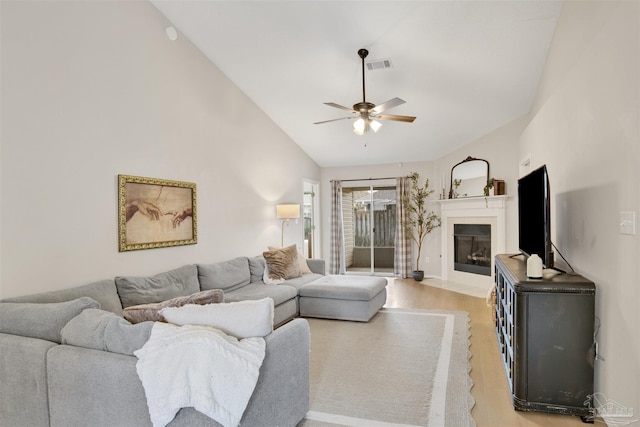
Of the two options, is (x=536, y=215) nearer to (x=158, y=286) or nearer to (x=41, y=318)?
(x=158, y=286)

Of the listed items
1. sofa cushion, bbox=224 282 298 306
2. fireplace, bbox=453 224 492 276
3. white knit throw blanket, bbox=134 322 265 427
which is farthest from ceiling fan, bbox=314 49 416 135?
fireplace, bbox=453 224 492 276

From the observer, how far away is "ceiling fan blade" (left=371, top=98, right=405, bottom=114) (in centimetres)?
354

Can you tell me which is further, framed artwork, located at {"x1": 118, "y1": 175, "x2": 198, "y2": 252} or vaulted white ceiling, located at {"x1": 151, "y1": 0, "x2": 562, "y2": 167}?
vaulted white ceiling, located at {"x1": 151, "y1": 0, "x2": 562, "y2": 167}

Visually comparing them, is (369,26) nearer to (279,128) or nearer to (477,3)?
(477,3)

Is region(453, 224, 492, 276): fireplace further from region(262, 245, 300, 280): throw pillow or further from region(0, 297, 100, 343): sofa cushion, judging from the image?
region(0, 297, 100, 343): sofa cushion

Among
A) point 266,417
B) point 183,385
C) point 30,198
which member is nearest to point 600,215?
point 266,417

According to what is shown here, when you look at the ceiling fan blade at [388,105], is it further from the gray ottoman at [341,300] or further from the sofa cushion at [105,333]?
the sofa cushion at [105,333]

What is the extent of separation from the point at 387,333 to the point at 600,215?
2.39 m

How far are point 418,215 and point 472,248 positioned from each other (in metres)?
1.27

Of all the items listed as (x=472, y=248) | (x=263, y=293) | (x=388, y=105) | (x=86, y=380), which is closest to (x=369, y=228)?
(x=472, y=248)

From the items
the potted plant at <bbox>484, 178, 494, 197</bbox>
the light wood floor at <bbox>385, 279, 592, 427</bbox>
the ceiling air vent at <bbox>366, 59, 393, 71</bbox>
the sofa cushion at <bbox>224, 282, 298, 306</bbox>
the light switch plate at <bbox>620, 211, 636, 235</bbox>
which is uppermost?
the ceiling air vent at <bbox>366, 59, 393, 71</bbox>

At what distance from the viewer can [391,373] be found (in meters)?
3.05

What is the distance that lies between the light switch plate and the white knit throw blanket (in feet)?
6.89

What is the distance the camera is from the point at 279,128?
6.33 meters
